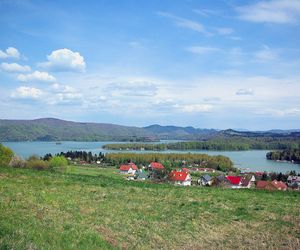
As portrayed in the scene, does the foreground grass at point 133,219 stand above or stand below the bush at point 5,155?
above

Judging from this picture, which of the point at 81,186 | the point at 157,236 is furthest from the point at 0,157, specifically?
the point at 157,236

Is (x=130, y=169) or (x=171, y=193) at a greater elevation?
(x=171, y=193)

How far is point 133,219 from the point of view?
11383mm

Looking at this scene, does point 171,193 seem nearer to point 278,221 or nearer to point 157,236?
point 278,221

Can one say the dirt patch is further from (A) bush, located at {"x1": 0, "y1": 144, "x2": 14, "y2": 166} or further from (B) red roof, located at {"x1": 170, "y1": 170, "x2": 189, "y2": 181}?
(B) red roof, located at {"x1": 170, "y1": 170, "x2": 189, "y2": 181}

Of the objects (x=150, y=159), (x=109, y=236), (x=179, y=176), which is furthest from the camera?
(x=150, y=159)

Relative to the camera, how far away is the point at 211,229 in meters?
11.0

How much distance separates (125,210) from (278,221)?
5.26 m

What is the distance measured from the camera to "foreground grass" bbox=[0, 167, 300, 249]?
9.20 m

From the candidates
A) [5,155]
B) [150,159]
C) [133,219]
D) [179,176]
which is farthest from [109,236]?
[150,159]

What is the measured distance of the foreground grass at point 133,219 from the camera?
920 cm

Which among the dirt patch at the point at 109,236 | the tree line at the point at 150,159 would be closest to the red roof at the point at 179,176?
the dirt patch at the point at 109,236

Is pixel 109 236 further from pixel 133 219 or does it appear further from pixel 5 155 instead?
pixel 5 155

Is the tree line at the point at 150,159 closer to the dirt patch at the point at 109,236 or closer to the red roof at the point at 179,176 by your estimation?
the red roof at the point at 179,176
